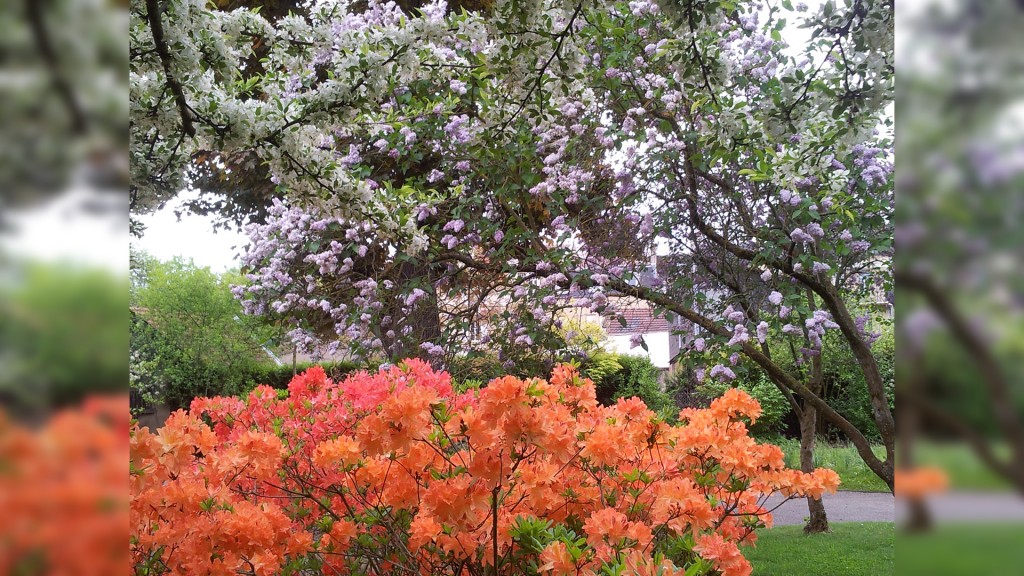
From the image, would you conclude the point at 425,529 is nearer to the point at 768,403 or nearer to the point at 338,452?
the point at 338,452

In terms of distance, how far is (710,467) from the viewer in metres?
2.06

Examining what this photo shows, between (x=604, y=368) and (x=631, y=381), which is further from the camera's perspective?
(x=631, y=381)

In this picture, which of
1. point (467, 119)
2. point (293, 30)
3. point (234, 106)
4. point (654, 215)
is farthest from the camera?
point (467, 119)

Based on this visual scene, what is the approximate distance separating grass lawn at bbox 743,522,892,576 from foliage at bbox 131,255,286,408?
8252 mm

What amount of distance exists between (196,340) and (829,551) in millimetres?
9933

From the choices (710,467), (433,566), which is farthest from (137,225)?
(710,467)

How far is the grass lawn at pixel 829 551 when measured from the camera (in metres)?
4.62

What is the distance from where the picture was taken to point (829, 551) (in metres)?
5.12

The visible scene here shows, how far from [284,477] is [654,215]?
286 centimetres
